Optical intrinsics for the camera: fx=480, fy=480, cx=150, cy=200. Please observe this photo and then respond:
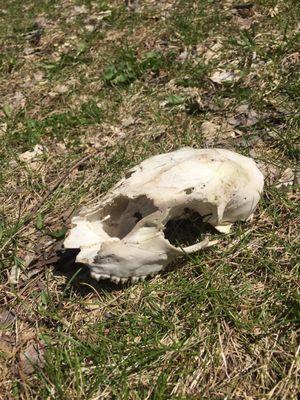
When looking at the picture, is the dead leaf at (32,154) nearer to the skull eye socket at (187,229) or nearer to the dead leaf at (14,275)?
the dead leaf at (14,275)

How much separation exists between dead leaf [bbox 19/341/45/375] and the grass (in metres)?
0.01

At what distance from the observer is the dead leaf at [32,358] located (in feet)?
Result: 9.35

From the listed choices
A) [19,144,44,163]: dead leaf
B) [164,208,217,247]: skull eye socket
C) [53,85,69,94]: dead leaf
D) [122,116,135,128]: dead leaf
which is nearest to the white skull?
[164,208,217,247]: skull eye socket

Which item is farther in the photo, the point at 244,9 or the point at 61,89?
the point at 244,9

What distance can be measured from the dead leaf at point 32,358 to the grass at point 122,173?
13 mm

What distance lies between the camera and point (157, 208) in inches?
121

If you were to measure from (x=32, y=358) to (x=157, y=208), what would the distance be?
1.20 meters

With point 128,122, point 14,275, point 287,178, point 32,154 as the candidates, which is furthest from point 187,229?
point 32,154

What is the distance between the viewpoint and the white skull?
117 inches

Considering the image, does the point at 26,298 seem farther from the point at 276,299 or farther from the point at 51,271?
the point at 276,299

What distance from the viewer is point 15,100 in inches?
225

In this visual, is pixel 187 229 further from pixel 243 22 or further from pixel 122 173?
pixel 243 22

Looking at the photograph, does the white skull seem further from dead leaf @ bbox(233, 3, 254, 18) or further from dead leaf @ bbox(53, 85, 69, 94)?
dead leaf @ bbox(233, 3, 254, 18)

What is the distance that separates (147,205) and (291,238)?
984 millimetres
